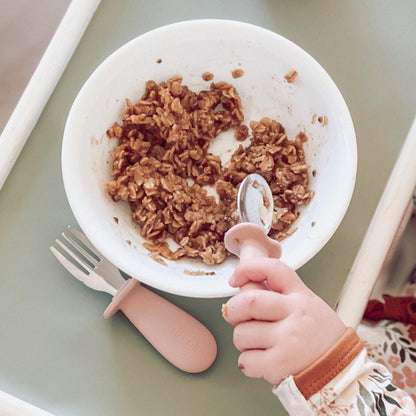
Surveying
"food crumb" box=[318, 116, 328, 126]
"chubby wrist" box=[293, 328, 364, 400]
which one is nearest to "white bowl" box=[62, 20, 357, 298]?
"food crumb" box=[318, 116, 328, 126]

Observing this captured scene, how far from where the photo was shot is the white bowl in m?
0.72

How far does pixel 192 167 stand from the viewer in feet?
2.82

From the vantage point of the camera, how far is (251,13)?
94cm

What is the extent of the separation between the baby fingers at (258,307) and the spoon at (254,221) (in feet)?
0.18

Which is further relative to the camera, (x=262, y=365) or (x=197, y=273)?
(x=197, y=273)

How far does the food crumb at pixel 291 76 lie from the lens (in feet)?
2.64

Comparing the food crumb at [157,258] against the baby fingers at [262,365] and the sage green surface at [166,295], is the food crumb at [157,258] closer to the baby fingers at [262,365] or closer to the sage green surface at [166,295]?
the sage green surface at [166,295]

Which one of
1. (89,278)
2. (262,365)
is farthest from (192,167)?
(262,365)

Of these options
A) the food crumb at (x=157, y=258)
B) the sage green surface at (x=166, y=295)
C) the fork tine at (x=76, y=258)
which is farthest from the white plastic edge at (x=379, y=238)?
the fork tine at (x=76, y=258)

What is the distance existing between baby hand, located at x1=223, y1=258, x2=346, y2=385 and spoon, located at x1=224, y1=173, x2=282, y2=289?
3 cm

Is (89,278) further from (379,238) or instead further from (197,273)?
(379,238)

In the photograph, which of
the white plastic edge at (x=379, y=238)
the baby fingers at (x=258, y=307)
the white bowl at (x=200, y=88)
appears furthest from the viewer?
the white plastic edge at (x=379, y=238)

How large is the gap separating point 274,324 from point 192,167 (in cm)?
32

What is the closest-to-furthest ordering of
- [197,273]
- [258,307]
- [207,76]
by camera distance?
[258,307], [197,273], [207,76]
